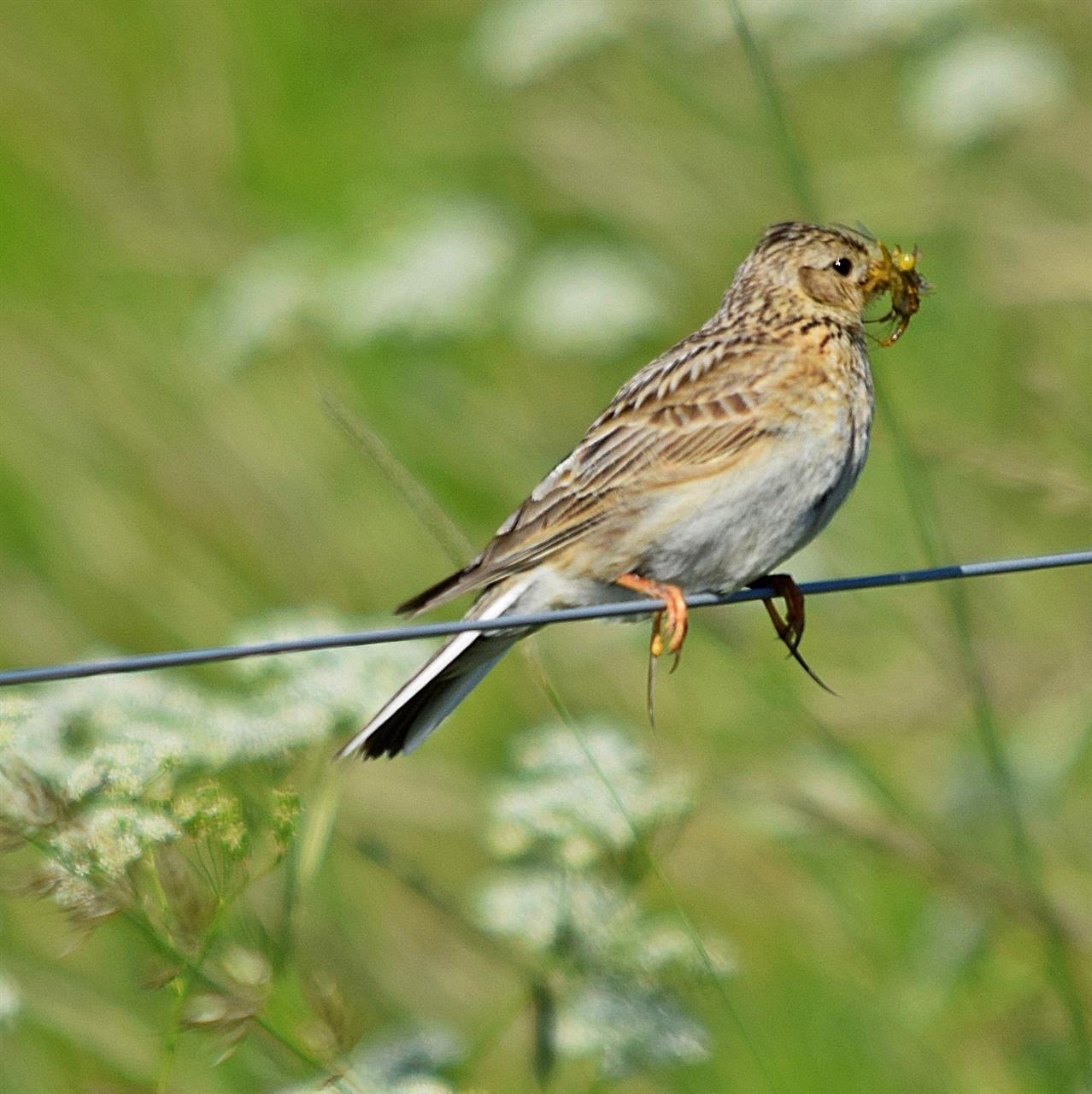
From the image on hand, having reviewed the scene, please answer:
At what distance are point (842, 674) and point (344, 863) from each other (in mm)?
2100

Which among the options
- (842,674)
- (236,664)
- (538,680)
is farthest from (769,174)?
(538,680)

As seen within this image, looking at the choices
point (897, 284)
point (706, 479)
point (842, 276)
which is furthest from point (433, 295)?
point (706, 479)

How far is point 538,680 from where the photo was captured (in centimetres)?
411

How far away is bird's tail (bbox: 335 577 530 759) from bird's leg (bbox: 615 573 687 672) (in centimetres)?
33

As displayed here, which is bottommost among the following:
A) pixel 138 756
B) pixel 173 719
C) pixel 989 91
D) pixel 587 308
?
pixel 989 91

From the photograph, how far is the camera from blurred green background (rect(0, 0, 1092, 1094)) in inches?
227

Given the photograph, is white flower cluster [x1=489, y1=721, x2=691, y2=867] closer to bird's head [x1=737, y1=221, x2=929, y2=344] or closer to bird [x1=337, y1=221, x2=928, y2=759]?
bird [x1=337, y1=221, x2=928, y2=759]

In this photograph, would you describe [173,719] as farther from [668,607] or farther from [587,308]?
[587,308]

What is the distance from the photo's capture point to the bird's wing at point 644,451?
4.96 meters

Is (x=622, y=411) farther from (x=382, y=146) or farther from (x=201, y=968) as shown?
(x=382, y=146)

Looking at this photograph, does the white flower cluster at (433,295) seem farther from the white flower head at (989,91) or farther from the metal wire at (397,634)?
the metal wire at (397,634)

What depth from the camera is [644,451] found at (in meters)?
5.13

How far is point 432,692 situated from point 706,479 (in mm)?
897

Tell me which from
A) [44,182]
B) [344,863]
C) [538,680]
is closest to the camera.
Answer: [538,680]
